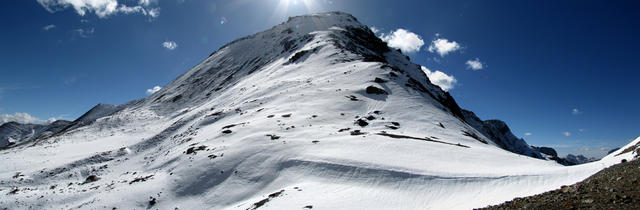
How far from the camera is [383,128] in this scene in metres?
26.3

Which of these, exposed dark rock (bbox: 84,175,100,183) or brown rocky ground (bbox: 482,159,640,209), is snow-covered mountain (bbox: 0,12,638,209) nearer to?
exposed dark rock (bbox: 84,175,100,183)

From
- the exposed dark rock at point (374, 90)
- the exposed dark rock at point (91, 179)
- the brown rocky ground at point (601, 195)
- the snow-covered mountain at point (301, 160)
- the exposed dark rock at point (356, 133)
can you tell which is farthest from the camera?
the exposed dark rock at point (374, 90)

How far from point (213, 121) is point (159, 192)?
55.4ft

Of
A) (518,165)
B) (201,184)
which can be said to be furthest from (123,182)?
(518,165)

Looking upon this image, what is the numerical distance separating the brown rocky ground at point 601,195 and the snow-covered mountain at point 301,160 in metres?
1.89

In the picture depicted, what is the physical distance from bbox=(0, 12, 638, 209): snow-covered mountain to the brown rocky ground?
1.89 meters

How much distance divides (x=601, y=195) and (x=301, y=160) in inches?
525

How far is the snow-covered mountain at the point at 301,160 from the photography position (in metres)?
12.6

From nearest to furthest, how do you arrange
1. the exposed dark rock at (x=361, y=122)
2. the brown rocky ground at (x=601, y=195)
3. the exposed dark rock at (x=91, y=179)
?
the brown rocky ground at (x=601, y=195), the exposed dark rock at (x=91, y=179), the exposed dark rock at (x=361, y=122)

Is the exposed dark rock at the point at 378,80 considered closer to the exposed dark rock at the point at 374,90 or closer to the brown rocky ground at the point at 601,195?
the exposed dark rock at the point at 374,90

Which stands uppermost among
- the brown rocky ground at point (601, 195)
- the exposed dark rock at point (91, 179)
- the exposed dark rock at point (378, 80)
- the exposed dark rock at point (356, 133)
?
the exposed dark rock at point (378, 80)

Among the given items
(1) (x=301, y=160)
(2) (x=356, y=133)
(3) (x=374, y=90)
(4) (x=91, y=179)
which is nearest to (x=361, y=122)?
(2) (x=356, y=133)

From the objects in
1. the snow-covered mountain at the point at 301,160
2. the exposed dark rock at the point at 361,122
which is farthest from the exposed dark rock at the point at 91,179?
the exposed dark rock at the point at 361,122

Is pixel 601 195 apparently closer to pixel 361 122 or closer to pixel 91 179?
pixel 361 122
